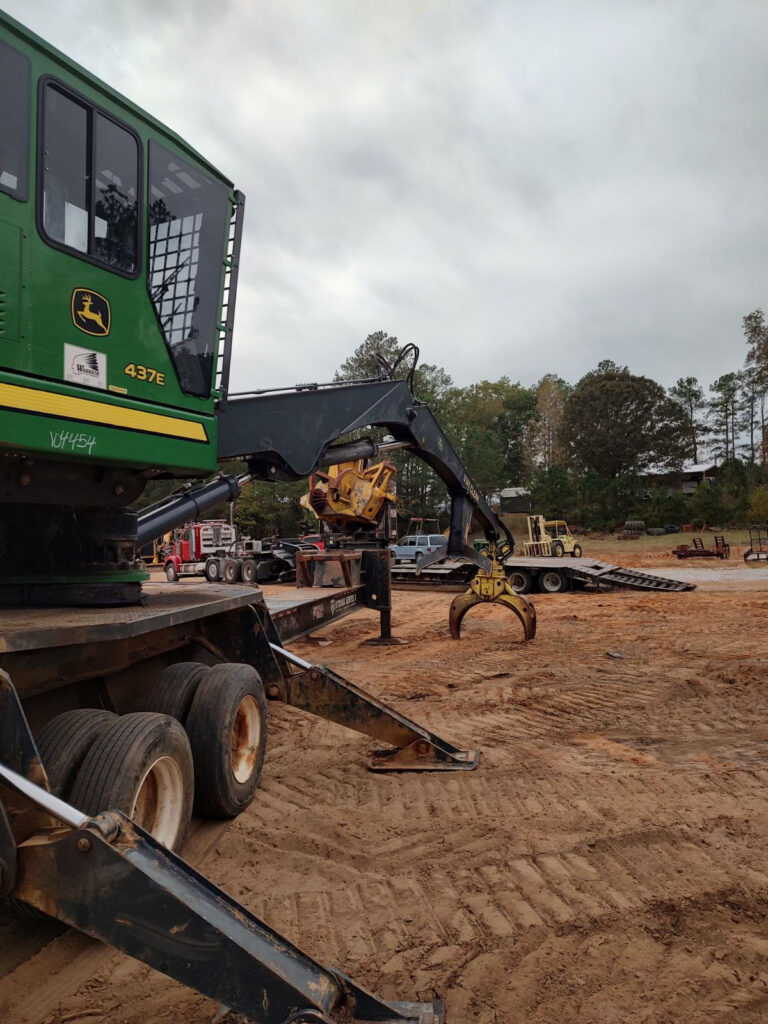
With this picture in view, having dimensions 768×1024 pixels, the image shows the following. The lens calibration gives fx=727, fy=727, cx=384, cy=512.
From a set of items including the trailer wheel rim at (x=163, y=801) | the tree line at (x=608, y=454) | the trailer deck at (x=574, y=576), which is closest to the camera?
the trailer wheel rim at (x=163, y=801)

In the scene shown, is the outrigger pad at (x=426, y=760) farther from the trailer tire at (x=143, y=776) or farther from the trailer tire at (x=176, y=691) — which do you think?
the trailer tire at (x=143, y=776)

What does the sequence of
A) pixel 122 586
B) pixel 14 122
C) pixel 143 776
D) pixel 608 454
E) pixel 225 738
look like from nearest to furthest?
pixel 143 776 < pixel 14 122 < pixel 225 738 < pixel 122 586 < pixel 608 454

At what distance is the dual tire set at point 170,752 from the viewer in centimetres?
295

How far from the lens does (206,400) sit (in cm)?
436

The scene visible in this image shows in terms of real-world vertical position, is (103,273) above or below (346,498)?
above

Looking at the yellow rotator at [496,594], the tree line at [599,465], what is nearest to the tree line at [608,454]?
the tree line at [599,465]

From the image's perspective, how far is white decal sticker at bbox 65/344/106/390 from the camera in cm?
340

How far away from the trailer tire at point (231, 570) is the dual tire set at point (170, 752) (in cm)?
1934

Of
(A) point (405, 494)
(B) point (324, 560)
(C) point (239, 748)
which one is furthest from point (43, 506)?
(A) point (405, 494)

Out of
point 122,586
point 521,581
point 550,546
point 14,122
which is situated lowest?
point 521,581

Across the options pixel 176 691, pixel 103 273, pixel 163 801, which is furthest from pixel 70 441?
pixel 163 801

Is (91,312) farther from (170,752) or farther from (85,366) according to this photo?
(170,752)

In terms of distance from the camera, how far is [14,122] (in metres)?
3.23

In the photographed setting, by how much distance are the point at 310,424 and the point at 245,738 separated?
2350 mm
